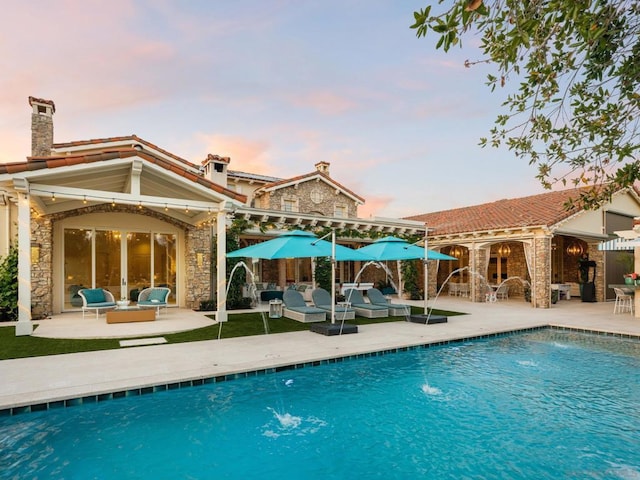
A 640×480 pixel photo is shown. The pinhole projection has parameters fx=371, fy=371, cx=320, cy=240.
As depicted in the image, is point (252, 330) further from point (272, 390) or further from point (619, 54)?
point (619, 54)

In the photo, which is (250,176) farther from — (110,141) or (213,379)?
(213,379)

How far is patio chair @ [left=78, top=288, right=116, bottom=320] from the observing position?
1225 centimetres

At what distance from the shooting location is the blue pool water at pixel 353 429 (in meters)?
4.03

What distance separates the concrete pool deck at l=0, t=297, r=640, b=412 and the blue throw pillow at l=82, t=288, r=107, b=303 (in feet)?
2.51

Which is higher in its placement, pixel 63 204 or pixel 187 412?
pixel 63 204

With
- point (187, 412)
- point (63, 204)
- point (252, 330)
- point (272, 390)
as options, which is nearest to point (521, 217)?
point (252, 330)

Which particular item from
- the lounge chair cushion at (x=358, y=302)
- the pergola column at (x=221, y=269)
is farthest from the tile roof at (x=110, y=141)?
the lounge chair cushion at (x=358, y=302)

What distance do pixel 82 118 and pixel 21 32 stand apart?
5.59m

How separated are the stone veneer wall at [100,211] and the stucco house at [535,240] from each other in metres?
12.7

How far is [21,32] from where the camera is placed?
10.6 metres

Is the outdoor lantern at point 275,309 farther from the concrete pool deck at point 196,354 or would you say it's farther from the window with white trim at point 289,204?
the window with white trim at point 289,204

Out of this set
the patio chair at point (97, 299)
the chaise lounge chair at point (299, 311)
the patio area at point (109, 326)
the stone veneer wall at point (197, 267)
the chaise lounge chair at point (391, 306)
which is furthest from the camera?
the stone veneer wall at point (197, 267)

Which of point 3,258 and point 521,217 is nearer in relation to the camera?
point 3,258

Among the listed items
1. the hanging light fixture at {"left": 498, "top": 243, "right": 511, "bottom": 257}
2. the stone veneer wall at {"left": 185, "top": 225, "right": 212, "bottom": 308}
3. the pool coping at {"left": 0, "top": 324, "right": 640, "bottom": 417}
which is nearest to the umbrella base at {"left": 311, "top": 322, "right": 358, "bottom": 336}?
the pool coping at {"left": 0, "top": 324, "right": 640, "bottom": 417}
